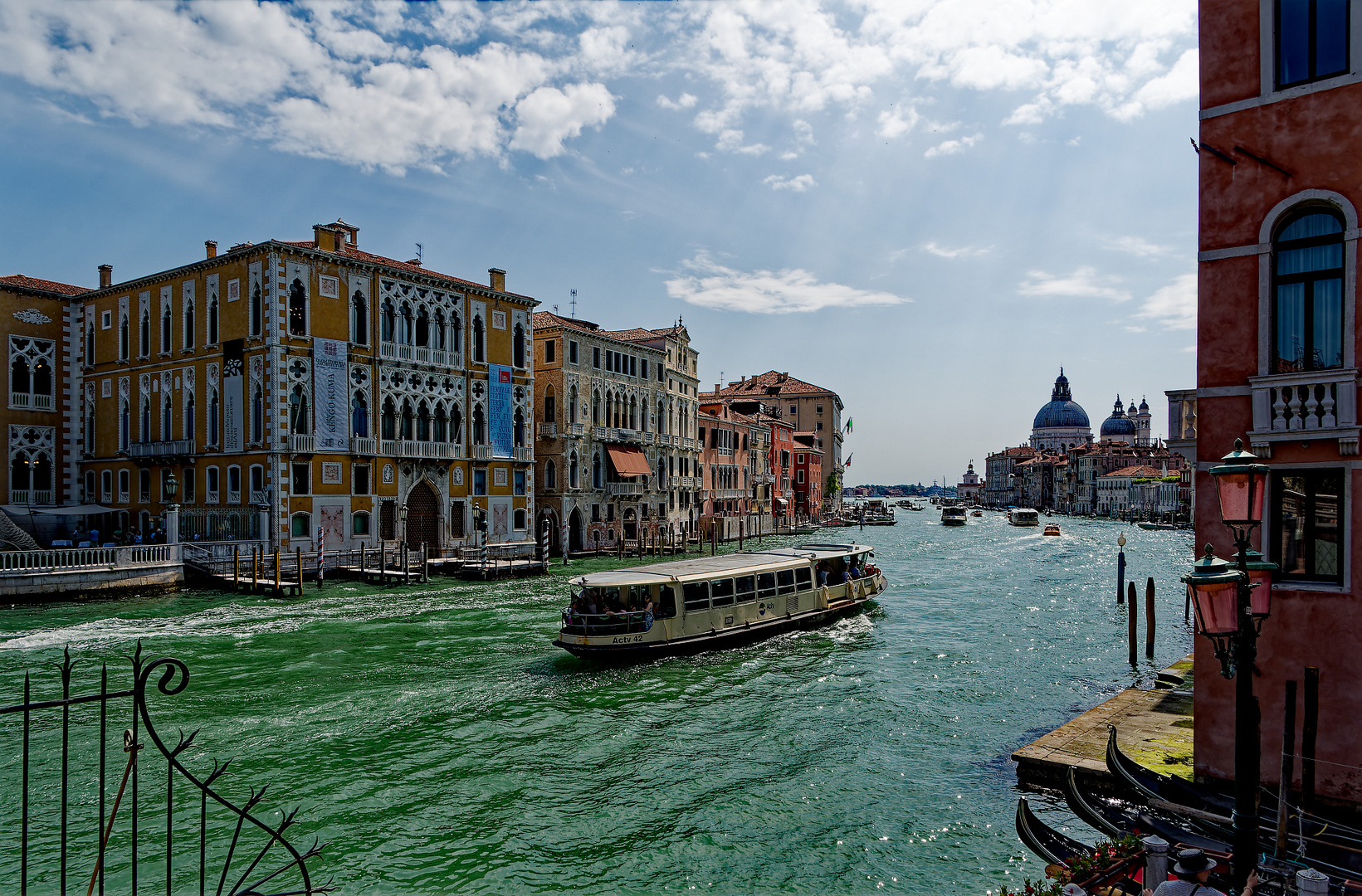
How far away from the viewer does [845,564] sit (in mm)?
26219

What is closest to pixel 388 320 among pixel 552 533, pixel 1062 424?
pixel 552 533

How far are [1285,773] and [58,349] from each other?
43.1m

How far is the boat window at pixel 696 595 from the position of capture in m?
19.2

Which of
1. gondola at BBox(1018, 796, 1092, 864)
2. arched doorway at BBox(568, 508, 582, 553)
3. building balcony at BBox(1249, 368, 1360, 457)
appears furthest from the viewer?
arched doorway at BBox(568, 508, 582, 553)

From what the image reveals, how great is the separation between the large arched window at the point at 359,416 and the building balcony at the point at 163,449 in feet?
21.1

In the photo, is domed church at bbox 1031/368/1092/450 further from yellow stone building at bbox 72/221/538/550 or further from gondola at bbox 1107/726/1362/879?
gondola at bbox 1107/726/1362/879

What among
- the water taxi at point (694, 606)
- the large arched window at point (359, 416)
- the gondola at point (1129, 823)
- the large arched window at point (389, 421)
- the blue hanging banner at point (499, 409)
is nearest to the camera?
the gondola at point (1129, 823)

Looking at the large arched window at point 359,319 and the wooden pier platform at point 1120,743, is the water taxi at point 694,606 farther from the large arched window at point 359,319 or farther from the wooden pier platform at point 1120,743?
the large arched window at point 359,319

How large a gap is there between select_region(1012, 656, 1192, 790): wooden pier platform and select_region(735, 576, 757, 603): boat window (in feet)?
30.9

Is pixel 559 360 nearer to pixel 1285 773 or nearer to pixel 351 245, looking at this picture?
pixel 351 245

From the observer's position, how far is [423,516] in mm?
35250

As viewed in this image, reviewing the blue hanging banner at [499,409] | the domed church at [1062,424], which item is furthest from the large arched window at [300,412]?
the domed church at [1062,424]

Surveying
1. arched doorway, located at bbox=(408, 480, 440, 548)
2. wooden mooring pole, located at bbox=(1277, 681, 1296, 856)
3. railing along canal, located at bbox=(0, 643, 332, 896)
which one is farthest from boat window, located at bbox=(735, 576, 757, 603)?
arched doorway, located at bbox=(408, 480, 440, 548)

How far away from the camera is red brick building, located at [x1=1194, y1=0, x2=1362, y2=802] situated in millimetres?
7852
